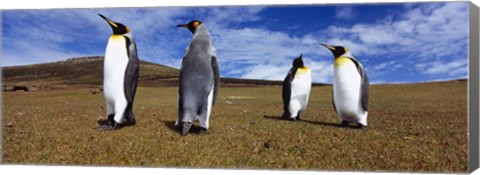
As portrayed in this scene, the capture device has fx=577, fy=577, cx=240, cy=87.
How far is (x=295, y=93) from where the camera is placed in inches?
Result: 287

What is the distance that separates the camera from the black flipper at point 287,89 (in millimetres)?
6671

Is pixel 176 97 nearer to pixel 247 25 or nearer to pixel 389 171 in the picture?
pixel 247 25

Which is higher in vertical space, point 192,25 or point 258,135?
point 192,25

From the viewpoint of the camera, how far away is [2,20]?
22.6 feet

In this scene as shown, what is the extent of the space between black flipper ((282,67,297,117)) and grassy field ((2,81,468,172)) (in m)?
0.09

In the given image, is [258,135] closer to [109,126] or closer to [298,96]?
[298,96]

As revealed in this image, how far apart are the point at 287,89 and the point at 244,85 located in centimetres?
64

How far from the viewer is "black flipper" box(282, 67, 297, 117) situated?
6671 mm

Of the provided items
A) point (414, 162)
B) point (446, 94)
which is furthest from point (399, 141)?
point (446, 94)

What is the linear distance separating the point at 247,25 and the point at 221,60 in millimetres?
495

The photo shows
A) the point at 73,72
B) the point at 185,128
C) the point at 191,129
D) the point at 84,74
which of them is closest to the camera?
the point at 185,128

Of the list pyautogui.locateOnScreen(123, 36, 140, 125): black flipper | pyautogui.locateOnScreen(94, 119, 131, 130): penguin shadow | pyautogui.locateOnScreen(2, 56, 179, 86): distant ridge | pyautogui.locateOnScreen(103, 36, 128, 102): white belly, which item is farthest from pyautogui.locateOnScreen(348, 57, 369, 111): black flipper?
pyautogui.locateOnScreen(94, 119, 131, 130): penguin shadow

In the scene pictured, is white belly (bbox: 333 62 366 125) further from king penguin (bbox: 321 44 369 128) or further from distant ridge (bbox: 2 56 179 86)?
distant ridge (bbox: 2 56 179 86)

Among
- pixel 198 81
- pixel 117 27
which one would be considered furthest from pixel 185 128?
pixel 117 27
